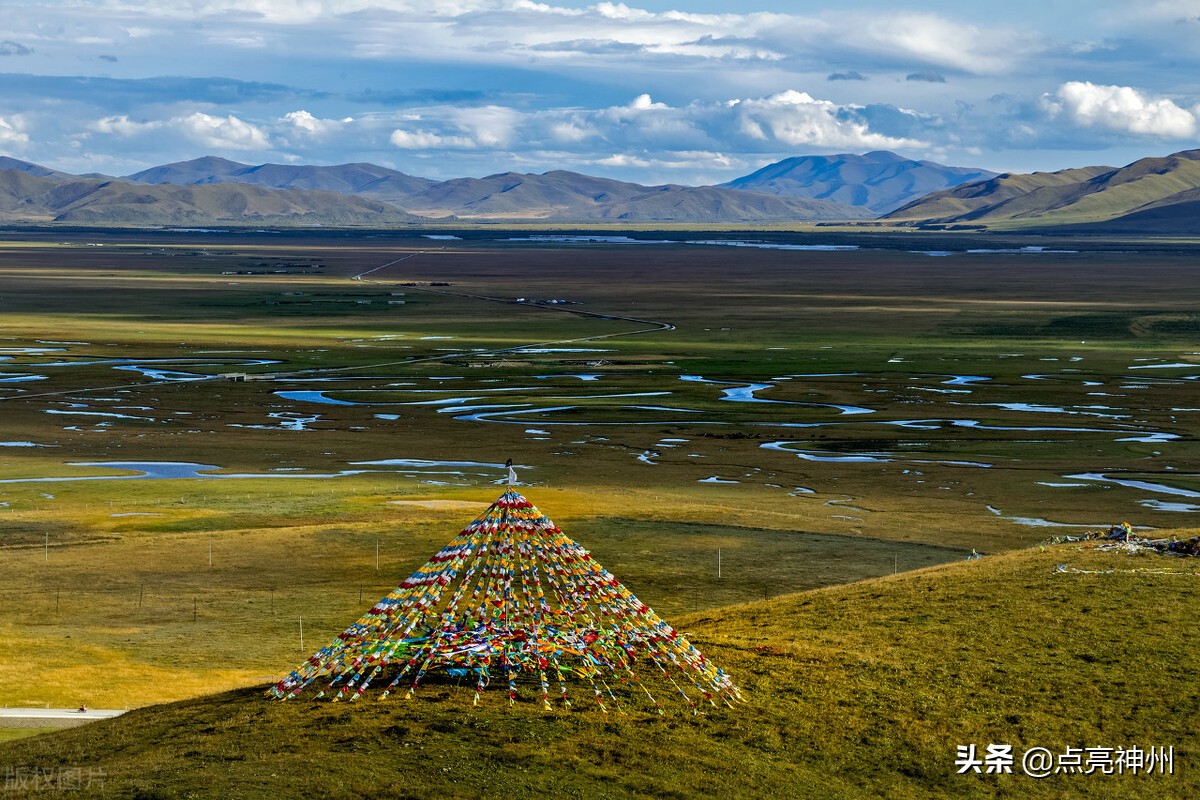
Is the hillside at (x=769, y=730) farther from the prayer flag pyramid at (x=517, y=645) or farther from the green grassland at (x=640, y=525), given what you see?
the prayer flag pyramid at (x=517, y=645)

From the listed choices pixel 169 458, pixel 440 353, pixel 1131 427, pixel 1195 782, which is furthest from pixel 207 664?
pixel 440 353

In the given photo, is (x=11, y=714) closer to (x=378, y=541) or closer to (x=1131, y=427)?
(x=378, y=541)

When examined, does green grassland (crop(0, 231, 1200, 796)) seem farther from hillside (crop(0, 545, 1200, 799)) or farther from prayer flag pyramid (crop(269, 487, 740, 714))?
prayer flag pyramid (crop(269, 487, 740, 714))

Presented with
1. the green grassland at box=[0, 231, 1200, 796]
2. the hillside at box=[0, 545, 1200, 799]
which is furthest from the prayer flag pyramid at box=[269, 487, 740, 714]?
the green grassland at box=[0, 231, 1200, 796]

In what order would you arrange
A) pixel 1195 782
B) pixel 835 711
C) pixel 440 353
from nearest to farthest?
pixel 1195 782
pixel 835 711
pixel 440 353

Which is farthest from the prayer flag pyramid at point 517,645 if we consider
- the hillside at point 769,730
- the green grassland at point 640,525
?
the green grassland at point 640,525

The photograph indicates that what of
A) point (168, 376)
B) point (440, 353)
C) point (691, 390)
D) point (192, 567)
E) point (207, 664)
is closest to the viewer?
point (207, 664)

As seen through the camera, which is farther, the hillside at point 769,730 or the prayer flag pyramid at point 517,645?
the prayer flag pyramid at point 517,645
